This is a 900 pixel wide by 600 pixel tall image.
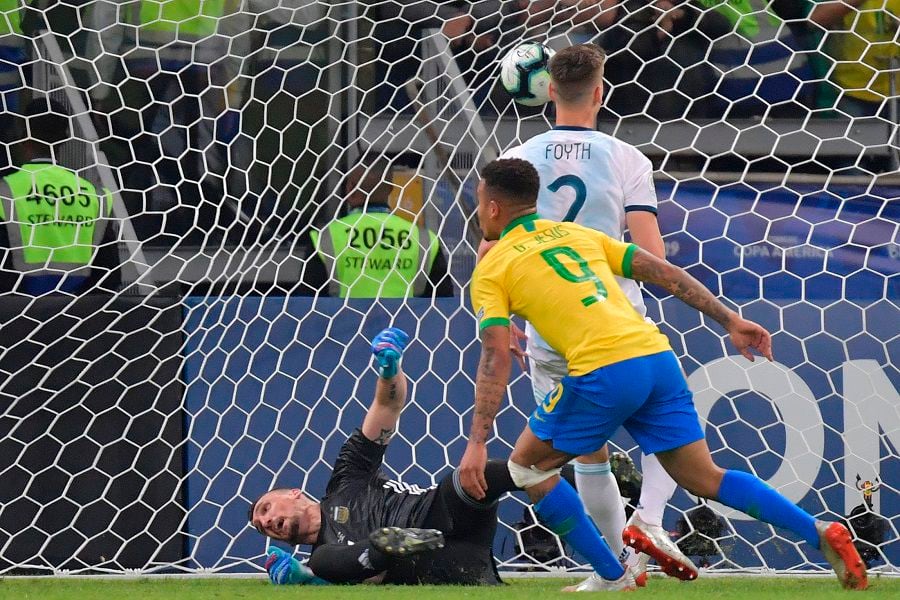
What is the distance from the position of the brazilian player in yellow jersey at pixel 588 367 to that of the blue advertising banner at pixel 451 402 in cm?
146

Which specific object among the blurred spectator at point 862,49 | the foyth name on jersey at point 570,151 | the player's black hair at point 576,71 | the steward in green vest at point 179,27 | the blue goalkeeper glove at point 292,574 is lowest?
the blue goalkeeper glove at point 292,574

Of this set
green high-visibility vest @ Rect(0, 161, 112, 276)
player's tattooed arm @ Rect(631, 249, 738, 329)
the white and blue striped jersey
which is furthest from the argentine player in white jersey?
green high-visibility vest @ Rect(0, 161, 112, 276)

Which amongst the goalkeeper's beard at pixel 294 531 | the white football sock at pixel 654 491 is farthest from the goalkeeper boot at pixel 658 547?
the goalkeeper's beard at pixel 294 531

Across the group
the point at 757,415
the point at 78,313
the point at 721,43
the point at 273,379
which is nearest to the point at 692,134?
the point at 721,43

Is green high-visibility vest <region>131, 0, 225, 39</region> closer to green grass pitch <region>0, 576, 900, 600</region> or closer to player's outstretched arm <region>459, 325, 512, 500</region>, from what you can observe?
green grass pitch <region>0, 576, 900, 600</region>

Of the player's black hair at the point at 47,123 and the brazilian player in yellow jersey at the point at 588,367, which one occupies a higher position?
the brazilian player in yellow jersey at the point at 588,367

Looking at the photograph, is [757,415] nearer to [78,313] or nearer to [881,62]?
[881,62]

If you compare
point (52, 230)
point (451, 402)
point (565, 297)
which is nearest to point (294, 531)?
point (451, 402)

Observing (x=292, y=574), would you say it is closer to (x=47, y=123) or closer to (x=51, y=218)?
(x=51, y=218)

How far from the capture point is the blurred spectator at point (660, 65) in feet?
20.0

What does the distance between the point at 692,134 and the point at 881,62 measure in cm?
92

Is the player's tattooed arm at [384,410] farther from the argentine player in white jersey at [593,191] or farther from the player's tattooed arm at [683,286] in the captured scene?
the player's tattooed arm at [683,286]

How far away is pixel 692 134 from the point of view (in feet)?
19.8

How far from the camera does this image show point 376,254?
5.64 meters
